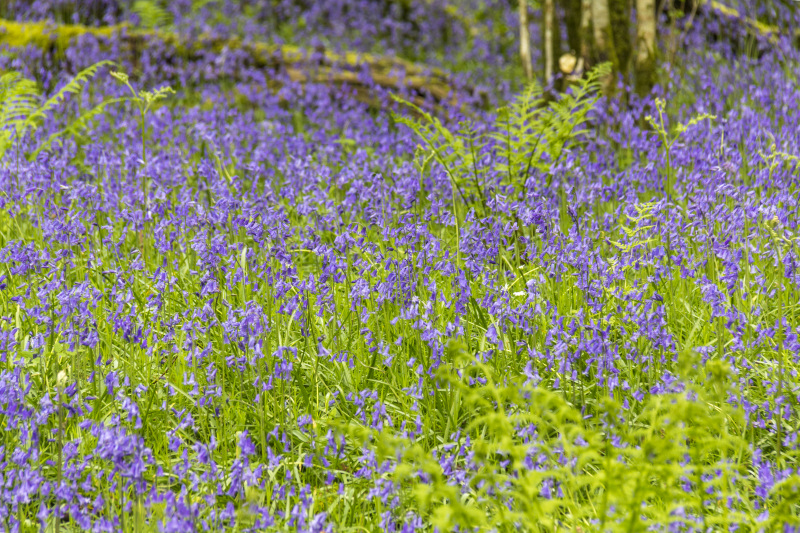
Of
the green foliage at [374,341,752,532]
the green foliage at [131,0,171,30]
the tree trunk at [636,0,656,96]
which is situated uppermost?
the green foliage at [131,0,171,30]

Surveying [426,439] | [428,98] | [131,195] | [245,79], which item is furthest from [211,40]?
[426,439]

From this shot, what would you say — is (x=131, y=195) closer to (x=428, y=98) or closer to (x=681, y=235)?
(x=681, y=235)

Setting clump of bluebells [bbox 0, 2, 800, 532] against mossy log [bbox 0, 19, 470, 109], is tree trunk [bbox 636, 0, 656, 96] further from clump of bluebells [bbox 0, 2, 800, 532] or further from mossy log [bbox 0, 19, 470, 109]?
mossy log [bbox 0, 19, 470, 109]

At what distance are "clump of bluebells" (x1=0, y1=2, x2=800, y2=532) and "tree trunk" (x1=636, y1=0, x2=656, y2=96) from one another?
3.44 feet

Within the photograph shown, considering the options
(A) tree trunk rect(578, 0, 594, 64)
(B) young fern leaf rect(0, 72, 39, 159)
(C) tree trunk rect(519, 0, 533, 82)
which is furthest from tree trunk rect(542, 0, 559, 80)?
(B) young fern leaf rect(0, 72, 39, 159)

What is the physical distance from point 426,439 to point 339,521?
0.43m

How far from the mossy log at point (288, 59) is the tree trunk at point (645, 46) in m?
2.28

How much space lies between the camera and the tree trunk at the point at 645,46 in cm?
564

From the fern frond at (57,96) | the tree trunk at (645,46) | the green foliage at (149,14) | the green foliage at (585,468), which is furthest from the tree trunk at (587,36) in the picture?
the green foliage at (149,14)

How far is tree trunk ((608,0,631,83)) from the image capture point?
577 cm

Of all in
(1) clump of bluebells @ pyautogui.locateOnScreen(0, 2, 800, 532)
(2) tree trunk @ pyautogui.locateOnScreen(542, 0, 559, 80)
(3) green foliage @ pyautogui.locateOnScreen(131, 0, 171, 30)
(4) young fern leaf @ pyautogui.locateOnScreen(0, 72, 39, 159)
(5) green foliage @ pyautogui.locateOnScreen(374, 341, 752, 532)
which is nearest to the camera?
(5) green foliage @ pyautogui.locateOnScreen(374, 341, 752, 532)

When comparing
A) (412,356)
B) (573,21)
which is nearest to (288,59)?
(573,21)

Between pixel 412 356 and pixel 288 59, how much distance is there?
19.6 feet

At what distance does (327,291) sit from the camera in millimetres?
3225
